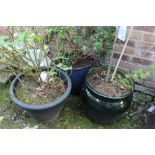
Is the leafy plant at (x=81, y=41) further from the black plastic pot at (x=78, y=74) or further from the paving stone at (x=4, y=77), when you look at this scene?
the paving stone at (x=4, y=77)

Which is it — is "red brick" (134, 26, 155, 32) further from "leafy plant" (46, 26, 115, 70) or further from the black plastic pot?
the black plastic pot

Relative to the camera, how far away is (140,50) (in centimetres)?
181

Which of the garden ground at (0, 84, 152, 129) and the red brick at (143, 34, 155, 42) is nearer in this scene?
the red brick at (143, 34, 155, 42)

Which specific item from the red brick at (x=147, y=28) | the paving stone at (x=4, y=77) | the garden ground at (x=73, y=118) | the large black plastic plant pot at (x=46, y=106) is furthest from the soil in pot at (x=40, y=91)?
the red brick at (x=147, y=28)

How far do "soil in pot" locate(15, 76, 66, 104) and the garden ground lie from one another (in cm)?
27

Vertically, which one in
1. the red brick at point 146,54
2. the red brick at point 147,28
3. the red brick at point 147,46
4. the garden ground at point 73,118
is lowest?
the garden ground at point 73,118

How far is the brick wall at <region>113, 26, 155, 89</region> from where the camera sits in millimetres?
1699

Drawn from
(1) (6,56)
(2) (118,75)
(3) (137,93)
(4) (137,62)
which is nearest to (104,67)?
(2) (118,75)

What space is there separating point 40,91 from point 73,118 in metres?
0.38

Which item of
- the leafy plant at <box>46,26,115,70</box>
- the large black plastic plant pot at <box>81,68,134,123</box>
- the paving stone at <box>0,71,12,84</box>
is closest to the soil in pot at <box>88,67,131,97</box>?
the large black plastic plant pot at <box>81,68,134,123</box>

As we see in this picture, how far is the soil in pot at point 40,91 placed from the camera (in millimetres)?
1634

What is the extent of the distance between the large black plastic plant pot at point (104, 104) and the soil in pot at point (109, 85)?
4 centimetres

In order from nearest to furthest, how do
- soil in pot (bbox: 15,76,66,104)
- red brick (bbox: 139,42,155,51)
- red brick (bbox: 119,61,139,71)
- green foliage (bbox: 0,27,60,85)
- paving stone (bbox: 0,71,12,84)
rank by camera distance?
green foliage (bbox: 0,27,60,85), soil in pot (bbox: 15,76,66,104), red brick (bbox: 139,42,155,51), red brick (bbox: 119,61,139,71), paving stone (bbox: 0,71,12,84)

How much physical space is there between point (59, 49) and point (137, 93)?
0.75m
